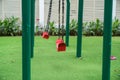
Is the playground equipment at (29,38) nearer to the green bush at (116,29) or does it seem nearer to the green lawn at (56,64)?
the green lawn at (56,64)

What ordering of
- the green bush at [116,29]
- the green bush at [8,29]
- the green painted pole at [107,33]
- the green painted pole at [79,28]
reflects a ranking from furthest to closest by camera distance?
the green bush at [116,29]
the green bush at [8,29]
the green painted pole at [79,28]
the green painted pole at [107,33]

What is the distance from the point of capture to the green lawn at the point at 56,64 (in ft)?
17.7

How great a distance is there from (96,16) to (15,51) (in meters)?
6.10

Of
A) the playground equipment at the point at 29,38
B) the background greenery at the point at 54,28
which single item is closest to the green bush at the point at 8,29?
the background greenery at the point at 54,28

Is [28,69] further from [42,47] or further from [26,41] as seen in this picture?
[42,47]

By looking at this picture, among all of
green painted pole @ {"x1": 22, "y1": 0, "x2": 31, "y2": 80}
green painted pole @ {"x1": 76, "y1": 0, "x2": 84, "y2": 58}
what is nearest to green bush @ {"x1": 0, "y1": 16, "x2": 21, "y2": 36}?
green painted pole @ {"x1": 76, "y1": 0, "x2": 84, "y2": 58}

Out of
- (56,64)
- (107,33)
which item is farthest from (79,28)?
(107,33)

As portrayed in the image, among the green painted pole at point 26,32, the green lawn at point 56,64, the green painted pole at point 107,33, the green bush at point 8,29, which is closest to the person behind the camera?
the green painted pole at point 26,32

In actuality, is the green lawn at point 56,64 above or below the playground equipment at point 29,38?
below

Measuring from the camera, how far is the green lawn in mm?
5402

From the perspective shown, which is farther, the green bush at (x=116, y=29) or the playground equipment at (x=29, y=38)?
the green bush at (x=116, y=29)

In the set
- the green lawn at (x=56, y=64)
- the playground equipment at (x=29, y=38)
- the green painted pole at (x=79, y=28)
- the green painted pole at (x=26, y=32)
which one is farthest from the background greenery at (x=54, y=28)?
the green painted pole at (x=26, y=32)

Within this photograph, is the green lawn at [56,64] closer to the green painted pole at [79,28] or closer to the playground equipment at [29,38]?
the green painted pole at [79,28]

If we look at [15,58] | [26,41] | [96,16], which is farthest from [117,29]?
[26,41]
